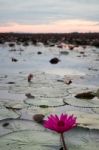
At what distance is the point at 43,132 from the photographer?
246 centimetres

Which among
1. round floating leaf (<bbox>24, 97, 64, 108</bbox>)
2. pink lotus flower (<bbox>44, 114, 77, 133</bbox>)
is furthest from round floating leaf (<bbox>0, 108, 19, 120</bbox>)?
pink lotus flower (<bbox>44, 114, 77, 133</bbox>)

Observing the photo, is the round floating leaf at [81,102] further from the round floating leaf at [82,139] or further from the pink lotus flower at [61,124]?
the pink lotus flower at [61,124]

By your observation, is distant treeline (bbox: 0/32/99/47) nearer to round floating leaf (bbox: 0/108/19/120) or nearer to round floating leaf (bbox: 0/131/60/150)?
round floating leaf (bbox: 0/108/19/120)

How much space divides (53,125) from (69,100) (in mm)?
1957

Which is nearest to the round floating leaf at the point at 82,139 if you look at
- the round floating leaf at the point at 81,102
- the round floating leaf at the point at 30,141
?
the round floating leaf at the point at 30,141

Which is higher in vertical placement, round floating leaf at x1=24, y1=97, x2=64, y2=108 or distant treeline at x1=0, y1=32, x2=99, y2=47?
round floating leaf at x1=24, y1=97, x2=64, y2=108

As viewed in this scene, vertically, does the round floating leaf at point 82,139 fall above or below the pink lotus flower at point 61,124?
below

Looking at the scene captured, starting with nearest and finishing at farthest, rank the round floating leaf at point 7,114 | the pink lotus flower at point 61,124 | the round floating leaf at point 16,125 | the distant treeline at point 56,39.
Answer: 1. the pink lotus flower at point 61,124
2. the round floating leaf at point 16,125
3. the round floating leaf at point 7,114
4. the distant treeline at point 56,39

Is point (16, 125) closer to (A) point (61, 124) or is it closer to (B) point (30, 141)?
(B) point (30, 141)

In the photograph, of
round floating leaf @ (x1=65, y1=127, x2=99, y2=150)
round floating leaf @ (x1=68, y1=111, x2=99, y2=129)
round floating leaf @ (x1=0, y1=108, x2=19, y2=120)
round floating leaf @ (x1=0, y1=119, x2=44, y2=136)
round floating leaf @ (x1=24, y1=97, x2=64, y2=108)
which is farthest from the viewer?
round floating leaf @ (x1=24, y1=97, x2=64, y2=108)

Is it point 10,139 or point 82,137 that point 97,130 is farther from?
point 10,139

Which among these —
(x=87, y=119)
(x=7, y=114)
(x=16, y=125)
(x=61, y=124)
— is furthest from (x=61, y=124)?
(x=7, y=114)

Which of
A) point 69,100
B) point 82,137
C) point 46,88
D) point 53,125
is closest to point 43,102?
point 69,100

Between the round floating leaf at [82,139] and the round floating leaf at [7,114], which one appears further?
the round floating leaf at [7,114]
